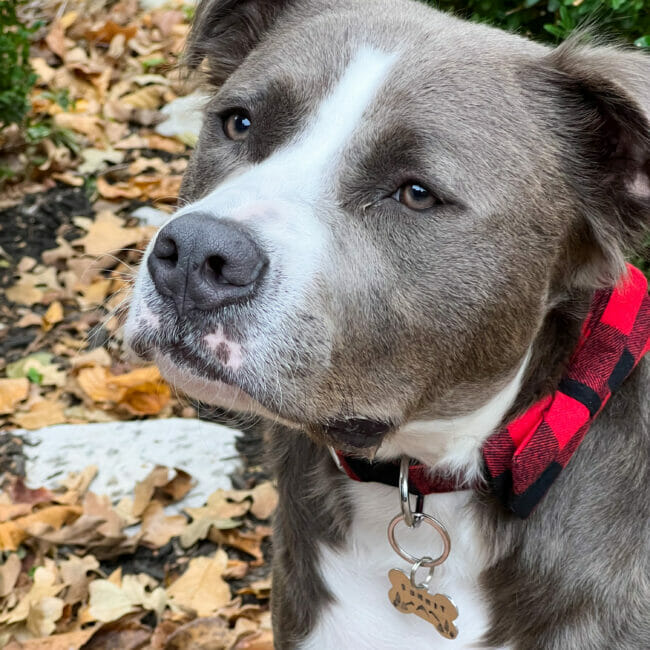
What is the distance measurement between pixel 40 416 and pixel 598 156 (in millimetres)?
3076

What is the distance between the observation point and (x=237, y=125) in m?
2.50

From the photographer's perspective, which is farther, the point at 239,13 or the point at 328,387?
the point at 239,13

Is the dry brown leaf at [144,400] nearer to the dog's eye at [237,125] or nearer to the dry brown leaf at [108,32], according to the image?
the dog's eye at [237,125]

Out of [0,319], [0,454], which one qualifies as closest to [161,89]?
[0,319]

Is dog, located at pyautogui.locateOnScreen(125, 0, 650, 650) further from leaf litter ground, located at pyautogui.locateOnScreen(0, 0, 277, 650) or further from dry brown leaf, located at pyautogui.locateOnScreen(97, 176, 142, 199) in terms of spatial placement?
dry brown leaf, located at pyautogui.locateOnScreen(97, 176, 142, 199)

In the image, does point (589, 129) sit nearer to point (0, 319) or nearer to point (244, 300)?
point (244, 300)

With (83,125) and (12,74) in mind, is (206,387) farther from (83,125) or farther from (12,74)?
(83,125)

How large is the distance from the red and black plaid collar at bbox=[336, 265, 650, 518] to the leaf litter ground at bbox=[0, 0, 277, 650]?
0.93m

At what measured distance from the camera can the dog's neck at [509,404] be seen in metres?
2.46

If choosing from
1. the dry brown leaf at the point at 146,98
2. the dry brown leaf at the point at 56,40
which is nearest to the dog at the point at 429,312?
the dry brown leaf at the point at 146,98

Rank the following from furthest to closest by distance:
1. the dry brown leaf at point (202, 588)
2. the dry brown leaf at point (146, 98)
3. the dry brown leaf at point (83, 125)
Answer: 1. the dry brown leaf at point (146, 98)
2. the dry brown leaf at point (83, 125)
3. the dry brown leaf at point (202, 588)

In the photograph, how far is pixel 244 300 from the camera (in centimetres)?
204

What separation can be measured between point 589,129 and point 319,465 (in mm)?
1160

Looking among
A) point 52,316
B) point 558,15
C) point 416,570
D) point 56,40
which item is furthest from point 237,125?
point 56,40
